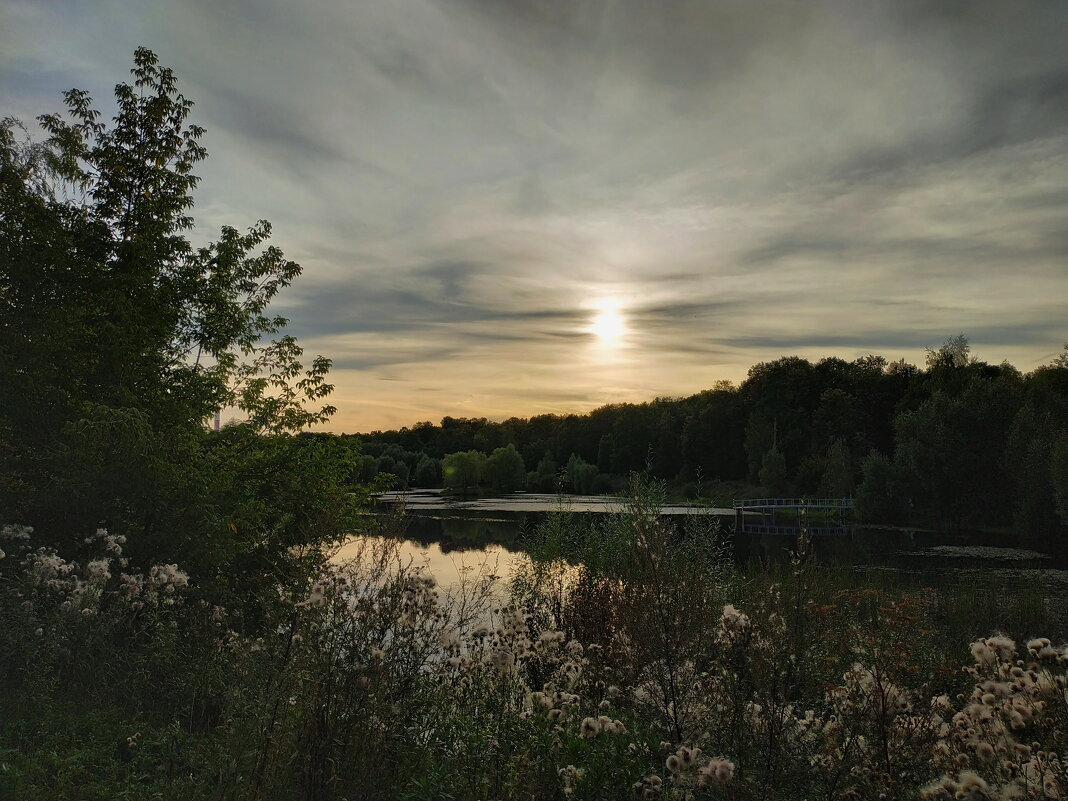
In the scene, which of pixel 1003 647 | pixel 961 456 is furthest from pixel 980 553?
pixel 1003 647

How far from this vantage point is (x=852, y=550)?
28953 millimetres

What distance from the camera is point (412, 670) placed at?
15.2ft

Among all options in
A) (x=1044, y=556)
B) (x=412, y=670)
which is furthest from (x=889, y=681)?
(x=1044, y=556)

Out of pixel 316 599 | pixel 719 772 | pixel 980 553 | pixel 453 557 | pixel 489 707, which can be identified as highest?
pixel 316 599

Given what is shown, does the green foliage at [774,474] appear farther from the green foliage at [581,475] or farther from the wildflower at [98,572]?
the wildflower at [98,572]

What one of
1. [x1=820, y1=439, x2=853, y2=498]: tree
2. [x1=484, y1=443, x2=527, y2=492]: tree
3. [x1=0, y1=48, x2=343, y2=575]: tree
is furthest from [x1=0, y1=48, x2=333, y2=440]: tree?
[x1=484, y1=443, x2=527, y2=492]: tree

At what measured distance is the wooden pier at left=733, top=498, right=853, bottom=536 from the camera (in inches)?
1638

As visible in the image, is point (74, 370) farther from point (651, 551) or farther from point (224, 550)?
point (651, 551)

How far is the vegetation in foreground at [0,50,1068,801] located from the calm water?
7.77 m

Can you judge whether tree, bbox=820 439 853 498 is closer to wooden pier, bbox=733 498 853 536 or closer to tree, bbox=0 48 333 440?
wooden pier, bbox=733 498 853 536

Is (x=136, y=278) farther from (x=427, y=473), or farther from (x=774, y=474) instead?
(x=427, y=473)

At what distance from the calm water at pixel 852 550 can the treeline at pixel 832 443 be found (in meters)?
3.81

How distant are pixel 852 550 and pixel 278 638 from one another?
2897 cm

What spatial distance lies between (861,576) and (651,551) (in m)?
18.3
